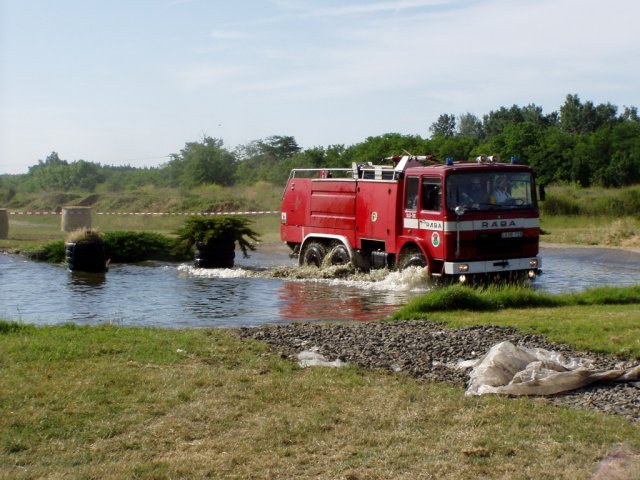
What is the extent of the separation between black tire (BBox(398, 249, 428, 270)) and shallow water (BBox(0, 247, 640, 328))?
25 cm

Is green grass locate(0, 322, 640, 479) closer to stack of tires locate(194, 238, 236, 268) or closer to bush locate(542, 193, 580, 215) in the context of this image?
stack of tires locate(194, 238, 236, 268)

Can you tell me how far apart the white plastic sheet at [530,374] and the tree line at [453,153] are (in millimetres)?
24758

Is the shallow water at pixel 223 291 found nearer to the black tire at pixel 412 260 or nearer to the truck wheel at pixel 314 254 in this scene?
the black tire at pixel 412 260

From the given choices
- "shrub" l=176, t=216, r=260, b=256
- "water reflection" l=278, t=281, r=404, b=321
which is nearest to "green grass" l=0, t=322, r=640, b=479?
"water reflection" l=278, t=281, r=404, b=321

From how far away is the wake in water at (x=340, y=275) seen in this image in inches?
725

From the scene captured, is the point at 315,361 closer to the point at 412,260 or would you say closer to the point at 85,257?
the point at 412,260

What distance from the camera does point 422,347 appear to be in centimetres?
1030

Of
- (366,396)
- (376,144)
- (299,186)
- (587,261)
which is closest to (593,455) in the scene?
(366,396)

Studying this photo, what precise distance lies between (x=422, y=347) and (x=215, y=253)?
13.9m

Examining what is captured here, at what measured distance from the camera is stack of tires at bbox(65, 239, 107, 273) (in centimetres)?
2286

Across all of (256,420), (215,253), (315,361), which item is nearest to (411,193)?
(215,253)

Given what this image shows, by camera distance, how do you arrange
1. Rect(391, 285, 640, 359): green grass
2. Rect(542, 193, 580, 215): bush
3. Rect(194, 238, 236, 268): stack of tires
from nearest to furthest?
Rect(391, 285, 640, 359): green grass → Rect(194, 238, 236, 268): stack of tires → Rect(542, 193, 580, 215): bush

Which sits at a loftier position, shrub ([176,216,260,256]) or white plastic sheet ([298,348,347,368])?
shrub ([176,216,260,256])

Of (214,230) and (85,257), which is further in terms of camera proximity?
(214,230)
